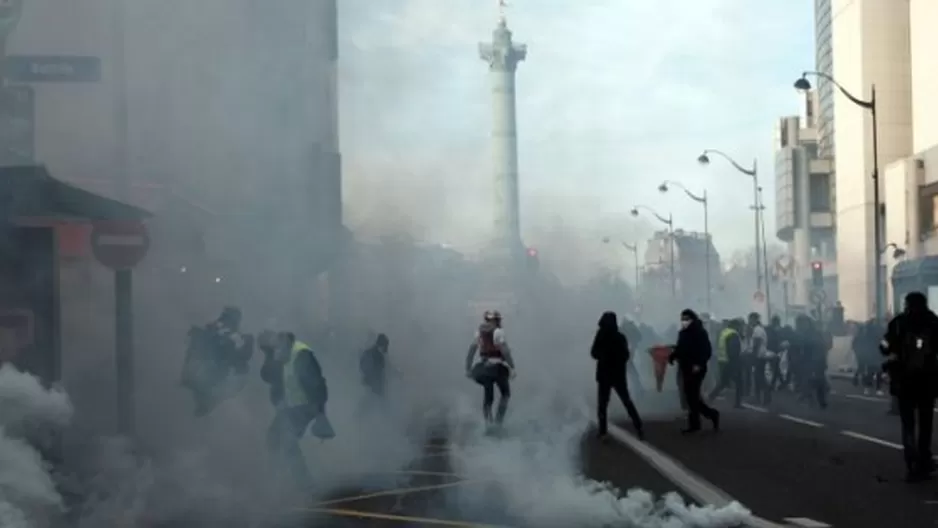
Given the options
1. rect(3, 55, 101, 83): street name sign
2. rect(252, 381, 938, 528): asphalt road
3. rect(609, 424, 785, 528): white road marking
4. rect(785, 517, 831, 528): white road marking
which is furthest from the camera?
rect(3, 55, 101, 83): street name sign

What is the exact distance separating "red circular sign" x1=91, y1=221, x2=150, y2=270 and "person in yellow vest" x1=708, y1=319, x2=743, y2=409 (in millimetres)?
11423

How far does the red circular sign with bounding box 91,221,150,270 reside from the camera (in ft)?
41.0

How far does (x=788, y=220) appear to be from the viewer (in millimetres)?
82875

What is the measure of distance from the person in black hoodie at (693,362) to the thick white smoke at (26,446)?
32.8 ft

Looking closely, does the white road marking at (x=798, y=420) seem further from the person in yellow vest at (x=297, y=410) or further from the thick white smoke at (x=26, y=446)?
the thick white smoke at (x=26, y=446)

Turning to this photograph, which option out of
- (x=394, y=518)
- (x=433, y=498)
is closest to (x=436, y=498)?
(x=433, y=498)

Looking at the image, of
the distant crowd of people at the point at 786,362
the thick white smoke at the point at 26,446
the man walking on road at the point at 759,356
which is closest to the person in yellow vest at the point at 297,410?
the thick white smoke at the point at 26,446

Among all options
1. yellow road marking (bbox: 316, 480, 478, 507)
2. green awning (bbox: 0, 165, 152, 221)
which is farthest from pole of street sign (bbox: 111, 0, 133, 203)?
yellow road marking (bbox: 316, 480, 478, 507)

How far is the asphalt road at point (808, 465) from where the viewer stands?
31.3 feet

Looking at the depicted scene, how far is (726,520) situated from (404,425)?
10.1 meters

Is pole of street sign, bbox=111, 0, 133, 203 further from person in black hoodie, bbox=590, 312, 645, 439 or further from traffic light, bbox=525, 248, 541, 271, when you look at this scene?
traffic light, bbox=525, 248, 541, 271

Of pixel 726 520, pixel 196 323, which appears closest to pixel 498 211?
pixel 196 323

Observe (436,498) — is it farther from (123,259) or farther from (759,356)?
(759,356)

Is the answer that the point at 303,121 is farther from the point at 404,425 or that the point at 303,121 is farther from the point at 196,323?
the point at 404,425
